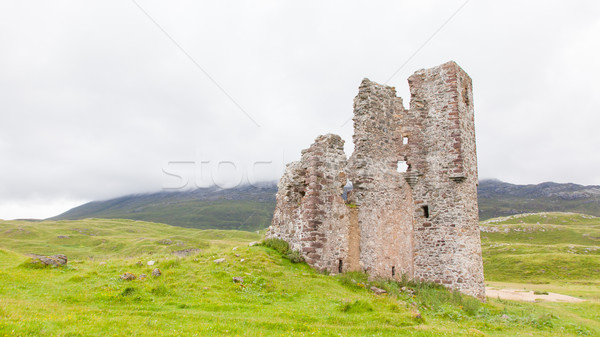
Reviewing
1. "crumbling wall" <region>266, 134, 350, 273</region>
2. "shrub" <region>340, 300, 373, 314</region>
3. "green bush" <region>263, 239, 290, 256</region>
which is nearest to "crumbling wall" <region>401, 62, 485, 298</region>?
"crumbling wall" <region>266, 134, 350, 273</region>

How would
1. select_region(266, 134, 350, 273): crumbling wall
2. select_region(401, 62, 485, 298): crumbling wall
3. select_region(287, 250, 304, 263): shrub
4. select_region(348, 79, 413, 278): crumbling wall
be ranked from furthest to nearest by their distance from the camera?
select_region(401, 62, 485, 298): crumbling wall → select_region(348, 79, 413, 278): crumbling wall → select_region(266, 134, 350, 273): crumbling wall → select_region(287, 250, 304, 263): shrub

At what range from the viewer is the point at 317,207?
64.8ft

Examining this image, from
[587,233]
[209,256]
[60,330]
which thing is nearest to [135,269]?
[209,256]

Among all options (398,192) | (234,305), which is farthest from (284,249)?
(398,192)

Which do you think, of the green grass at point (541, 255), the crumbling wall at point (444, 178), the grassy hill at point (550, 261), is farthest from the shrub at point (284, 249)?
the green grass at point (541, 255)

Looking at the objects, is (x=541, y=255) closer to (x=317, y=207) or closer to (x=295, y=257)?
(x=317, y=207)

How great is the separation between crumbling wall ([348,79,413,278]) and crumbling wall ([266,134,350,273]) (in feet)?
4.62

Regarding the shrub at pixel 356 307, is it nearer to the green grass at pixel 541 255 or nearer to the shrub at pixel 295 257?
the shrub at pixel 295 257

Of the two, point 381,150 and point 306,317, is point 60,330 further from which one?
point 381,150

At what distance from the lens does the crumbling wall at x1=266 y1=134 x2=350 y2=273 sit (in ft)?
63.9

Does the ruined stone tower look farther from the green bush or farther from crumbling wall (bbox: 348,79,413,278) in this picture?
the green bush

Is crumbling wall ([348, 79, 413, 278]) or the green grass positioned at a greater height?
crumbling wall ([348, 79, 413, 278])

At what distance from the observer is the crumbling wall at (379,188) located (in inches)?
864

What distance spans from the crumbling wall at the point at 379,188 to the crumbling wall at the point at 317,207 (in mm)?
1409
